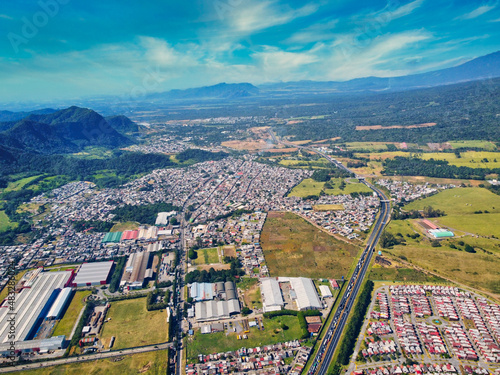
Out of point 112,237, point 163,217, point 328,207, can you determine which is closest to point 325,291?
point 328,207

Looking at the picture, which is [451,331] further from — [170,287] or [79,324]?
[79,324]

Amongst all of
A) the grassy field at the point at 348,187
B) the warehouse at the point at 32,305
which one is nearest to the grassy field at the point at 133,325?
the warehouse at the point at 32,305

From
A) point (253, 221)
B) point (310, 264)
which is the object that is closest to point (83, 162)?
point (253, 221)

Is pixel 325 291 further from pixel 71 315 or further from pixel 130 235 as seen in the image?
pixel 130 235

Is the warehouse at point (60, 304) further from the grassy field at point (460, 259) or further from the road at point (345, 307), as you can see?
the grassy field at point (460, 259)

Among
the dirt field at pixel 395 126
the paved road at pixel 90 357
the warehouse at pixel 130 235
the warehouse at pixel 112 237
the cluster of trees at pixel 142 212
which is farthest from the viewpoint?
the dirt field at pixel 395 126

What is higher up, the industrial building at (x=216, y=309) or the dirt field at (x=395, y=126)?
the dirt field at (x=395, y=126)
